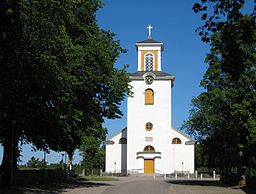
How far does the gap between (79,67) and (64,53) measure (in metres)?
3.86

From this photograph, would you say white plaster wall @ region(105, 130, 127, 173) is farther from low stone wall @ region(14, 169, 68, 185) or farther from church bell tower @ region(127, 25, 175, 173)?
low stone wall @ region(14, 169, 68, 185)

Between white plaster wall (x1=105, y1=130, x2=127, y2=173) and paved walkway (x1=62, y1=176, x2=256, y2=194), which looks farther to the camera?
white plaster wall (x1=105, y1=130, x2=127, y2=173)

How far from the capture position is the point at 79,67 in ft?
95.0

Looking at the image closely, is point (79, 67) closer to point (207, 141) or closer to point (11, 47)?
point (11, 47)

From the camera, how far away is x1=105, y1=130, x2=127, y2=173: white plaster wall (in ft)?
242

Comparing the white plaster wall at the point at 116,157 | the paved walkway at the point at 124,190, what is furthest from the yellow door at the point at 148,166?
the paved walkway at the point at 124,190

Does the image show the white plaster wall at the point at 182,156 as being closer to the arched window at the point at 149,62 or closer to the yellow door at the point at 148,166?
the yellow door at the point at 148,166

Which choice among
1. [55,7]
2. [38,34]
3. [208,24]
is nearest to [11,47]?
[38,34]

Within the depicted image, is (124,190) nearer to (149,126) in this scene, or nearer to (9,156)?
(9,156)

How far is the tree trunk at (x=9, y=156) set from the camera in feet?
94.8

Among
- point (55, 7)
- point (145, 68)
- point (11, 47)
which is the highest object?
point (145, 68)

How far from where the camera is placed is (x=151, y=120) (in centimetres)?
7200

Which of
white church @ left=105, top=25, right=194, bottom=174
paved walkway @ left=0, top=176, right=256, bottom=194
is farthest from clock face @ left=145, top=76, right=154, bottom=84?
paved walkway @ left=0, top=176, right=256, bottom=194

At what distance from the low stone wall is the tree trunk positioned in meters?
0.77
